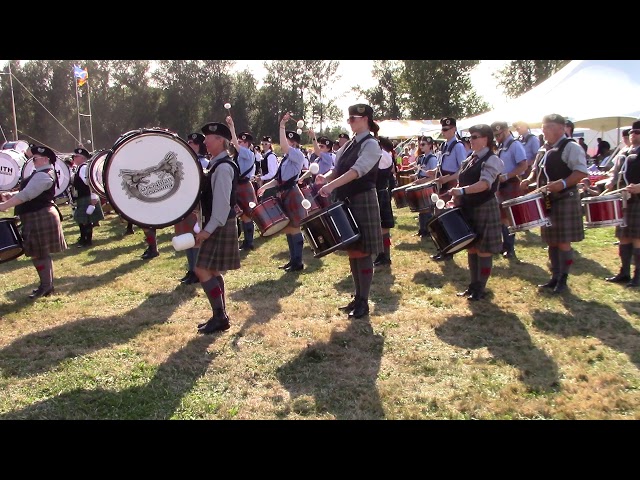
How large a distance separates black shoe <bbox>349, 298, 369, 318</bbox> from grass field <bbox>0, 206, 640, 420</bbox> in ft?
0.26

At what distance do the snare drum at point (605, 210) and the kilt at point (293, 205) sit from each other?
3157mm

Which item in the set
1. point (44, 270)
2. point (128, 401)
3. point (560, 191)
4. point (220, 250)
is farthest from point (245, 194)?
point (128, 401)

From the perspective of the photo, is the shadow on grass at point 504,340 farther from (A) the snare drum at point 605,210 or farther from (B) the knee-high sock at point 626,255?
(B) the knee-high sock at point 626,255

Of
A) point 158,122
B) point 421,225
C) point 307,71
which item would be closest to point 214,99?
point 158,122

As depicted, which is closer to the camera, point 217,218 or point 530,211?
→ point 217,218

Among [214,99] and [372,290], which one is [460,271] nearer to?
[372,290]

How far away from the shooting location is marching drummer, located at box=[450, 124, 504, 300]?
186 inches

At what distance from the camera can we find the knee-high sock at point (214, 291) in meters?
4.41

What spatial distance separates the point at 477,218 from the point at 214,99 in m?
39.5

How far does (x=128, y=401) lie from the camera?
3322mm

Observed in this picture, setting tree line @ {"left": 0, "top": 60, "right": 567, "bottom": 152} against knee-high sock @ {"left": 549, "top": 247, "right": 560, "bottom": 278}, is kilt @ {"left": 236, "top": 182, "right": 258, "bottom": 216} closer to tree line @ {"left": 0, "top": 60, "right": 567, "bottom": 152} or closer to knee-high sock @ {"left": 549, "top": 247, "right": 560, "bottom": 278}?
knee-high sock @ {"left": 549, "top": 247, "right": 560, "bottom": 278}

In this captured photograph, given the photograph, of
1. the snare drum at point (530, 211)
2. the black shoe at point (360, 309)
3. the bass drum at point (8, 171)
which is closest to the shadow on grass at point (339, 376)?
the black shoe at point (360, 309)

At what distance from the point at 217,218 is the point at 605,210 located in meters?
3.68

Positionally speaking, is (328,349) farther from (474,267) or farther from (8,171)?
(8,171)
